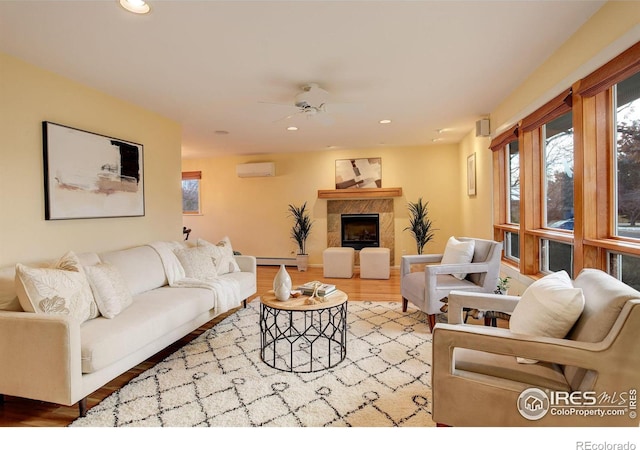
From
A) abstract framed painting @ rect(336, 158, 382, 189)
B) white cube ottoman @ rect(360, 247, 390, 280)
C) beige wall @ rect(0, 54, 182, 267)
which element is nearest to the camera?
beige wall @ rect(0, 54, 182, 267)

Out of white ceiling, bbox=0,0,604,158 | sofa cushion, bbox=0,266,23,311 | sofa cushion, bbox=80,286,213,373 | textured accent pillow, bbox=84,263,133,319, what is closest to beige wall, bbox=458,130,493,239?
white ceiling, bbox=0,0,604,158

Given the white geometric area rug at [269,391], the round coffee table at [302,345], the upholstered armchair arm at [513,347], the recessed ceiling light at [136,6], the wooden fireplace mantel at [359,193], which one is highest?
the recessed ceiling light at [136,6]

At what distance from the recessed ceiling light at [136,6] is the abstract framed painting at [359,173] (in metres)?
5.04

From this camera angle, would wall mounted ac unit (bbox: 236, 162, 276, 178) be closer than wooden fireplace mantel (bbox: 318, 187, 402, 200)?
No

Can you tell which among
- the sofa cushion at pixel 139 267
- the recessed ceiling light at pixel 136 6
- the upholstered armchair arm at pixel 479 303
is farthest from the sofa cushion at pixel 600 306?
the sofa cushion at pixel 139 267

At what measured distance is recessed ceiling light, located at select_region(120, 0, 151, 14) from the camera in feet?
6.15

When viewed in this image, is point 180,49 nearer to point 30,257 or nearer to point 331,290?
point 30,257

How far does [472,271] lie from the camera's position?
3.17 m

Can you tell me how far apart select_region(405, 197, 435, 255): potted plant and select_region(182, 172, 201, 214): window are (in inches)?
189

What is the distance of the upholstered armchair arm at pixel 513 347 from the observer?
1.29 meters

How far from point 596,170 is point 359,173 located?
15.2 feet

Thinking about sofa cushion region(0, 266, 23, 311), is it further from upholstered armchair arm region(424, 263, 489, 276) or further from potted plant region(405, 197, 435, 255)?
potted plant region(405, 197, 435, 255)

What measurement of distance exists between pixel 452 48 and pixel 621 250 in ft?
5.86

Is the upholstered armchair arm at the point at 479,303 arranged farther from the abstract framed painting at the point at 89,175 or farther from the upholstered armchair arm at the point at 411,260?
the abstract framed painting at the point at 89,175
